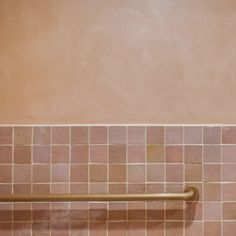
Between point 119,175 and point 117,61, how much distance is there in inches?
13.5

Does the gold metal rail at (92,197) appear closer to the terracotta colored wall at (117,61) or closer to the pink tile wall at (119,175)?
the pink tile wall at (119,175)

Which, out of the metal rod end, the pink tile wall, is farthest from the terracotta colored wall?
the metal rod end

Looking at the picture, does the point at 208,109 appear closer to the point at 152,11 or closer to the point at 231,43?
the point at 231,43

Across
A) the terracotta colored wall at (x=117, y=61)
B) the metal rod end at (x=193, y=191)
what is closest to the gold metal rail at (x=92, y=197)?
the metal rod end at (x=193, y=191)

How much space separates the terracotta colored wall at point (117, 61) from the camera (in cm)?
100

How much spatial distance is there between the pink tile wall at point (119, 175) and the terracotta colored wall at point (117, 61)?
0.05m

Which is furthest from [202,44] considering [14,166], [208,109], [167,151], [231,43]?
[14,166]

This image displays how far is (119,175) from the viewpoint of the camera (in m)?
1.00

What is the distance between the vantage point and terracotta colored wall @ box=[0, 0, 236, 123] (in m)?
1.00

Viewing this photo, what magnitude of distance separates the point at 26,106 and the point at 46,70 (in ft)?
0.41

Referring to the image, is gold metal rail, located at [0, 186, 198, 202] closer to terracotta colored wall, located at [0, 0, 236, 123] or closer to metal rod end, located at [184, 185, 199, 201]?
metal rod end, located at [184, 185, 199, 201]

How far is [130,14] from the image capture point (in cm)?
101

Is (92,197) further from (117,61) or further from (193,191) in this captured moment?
(117,61)

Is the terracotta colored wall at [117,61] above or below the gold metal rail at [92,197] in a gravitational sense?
above
